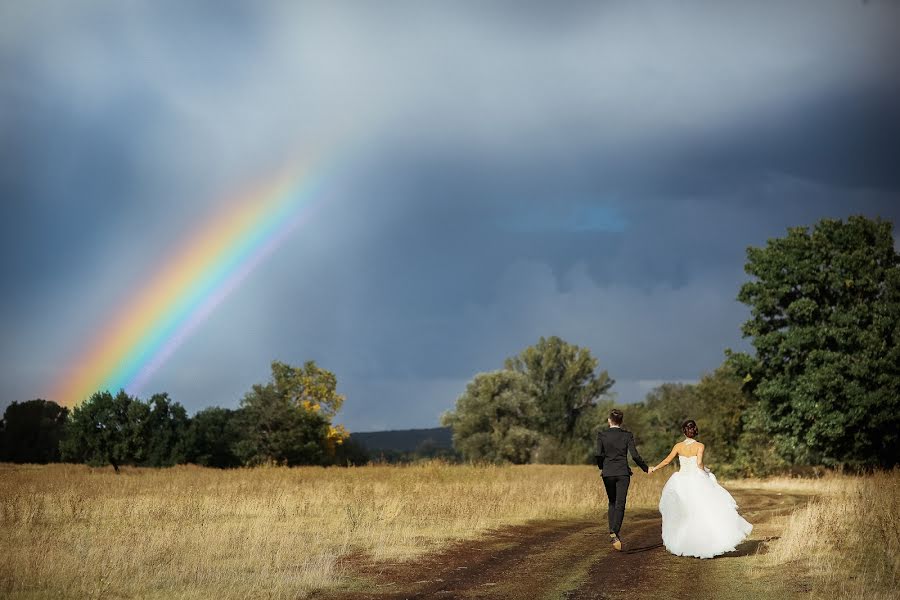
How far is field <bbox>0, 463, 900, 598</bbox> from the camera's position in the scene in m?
11.4

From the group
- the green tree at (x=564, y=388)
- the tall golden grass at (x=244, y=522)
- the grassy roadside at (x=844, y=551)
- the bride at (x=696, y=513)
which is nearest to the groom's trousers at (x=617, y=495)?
the bride at (x=696, y=513)

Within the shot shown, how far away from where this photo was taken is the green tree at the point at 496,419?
86.4m

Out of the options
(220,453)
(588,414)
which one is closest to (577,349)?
(588,414)

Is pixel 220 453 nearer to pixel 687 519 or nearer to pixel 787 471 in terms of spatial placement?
pixel 787 471

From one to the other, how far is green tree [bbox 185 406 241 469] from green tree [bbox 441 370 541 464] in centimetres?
2435

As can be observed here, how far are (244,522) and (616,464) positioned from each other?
8901 millimetres

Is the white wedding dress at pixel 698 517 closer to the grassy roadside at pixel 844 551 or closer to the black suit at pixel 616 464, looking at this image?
the grassy roadside at pixel 844 551

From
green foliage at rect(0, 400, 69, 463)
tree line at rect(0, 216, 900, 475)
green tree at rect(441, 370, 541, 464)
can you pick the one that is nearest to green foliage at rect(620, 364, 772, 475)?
tree line at rect(0, 216, 900, 475)

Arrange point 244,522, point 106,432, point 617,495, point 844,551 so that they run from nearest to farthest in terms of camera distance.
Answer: point 844,551, point 617,495, point 244,522, point 106,432

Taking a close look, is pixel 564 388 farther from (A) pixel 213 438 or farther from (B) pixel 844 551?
(B) pixel 844 551

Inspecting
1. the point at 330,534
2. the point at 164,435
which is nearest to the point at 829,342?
the point at 330,534

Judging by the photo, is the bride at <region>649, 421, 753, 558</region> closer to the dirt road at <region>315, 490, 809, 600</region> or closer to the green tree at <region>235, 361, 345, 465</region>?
the dirt road at <region>315, 490, 809, 600</region>

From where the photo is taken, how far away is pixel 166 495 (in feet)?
76.5

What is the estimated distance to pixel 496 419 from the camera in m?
88.9
